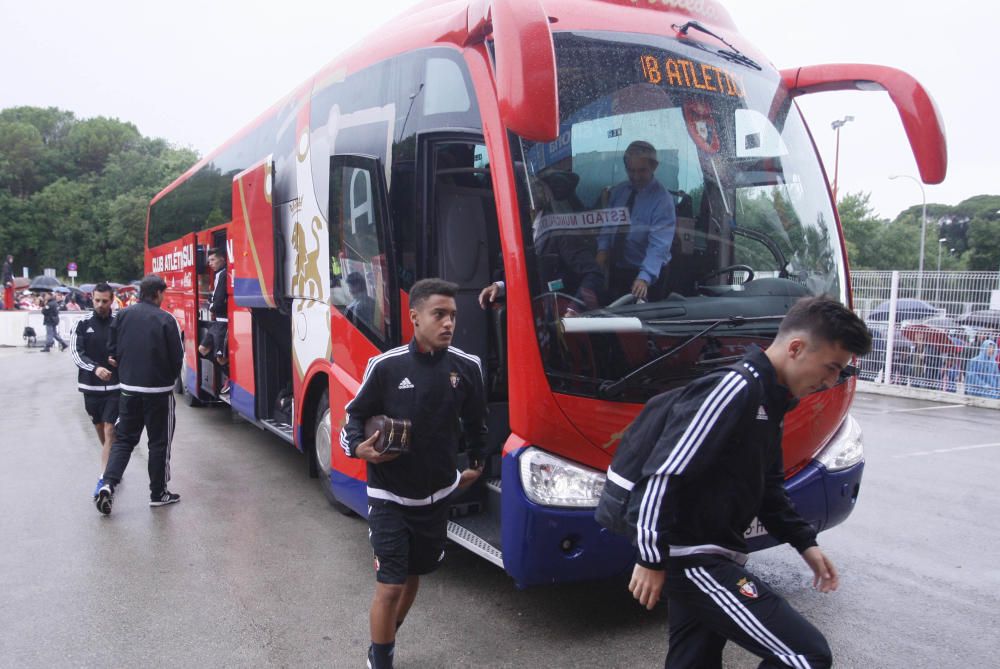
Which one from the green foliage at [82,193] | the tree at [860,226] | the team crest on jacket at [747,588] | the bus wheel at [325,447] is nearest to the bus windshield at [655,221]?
the team crest on jacket at [747,588]

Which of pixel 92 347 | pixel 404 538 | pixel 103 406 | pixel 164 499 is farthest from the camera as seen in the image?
pixel 103 406

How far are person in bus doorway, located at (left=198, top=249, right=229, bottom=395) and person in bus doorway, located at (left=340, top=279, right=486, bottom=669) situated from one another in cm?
573

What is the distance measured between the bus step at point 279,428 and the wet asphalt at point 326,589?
0.48 metres

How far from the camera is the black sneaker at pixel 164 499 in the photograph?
599 centimetres

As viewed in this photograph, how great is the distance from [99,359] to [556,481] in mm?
4757

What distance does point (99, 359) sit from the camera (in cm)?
647

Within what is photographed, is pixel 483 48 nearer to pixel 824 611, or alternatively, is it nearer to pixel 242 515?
pixel 824 611

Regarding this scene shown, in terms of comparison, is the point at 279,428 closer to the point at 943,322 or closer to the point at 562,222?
the point at 562,222

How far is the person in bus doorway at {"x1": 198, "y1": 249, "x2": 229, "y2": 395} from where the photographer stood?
8.47 metres

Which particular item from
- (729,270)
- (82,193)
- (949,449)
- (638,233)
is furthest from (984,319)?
(82,193)

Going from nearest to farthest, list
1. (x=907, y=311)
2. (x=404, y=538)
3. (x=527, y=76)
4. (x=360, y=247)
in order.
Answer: (x=527, y=76), (x=404, y=538), (x=360, y=247), (x=907, y=311)

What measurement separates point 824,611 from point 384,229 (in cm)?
321

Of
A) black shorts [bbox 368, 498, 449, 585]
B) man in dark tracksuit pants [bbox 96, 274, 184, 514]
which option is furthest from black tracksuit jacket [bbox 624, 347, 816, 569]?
man in dark tracksuit pants [bbox 96, 274, 184, 514]

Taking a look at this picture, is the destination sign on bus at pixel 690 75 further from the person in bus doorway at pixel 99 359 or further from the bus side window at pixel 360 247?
the person in bus doorway at pixel 99 359
